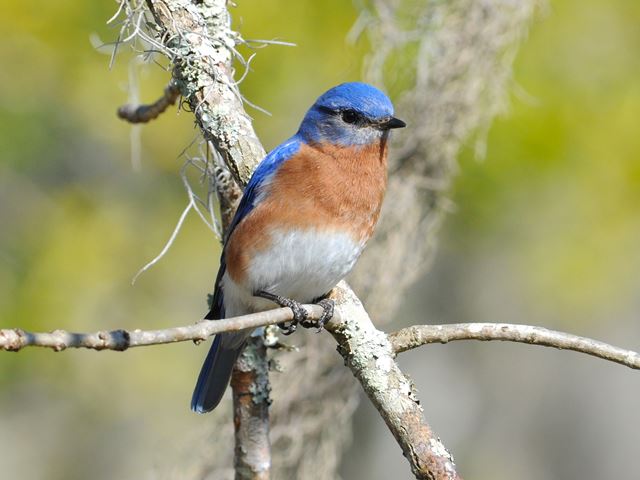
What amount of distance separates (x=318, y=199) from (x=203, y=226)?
4.47 metres

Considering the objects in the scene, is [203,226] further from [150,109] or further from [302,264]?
[302,264]

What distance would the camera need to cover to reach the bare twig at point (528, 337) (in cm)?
299

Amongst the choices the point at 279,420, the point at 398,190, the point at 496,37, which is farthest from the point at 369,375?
the point at 496,37

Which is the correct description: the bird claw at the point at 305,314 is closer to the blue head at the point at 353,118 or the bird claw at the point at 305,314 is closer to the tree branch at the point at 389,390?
the tree branch at the point at 389,390

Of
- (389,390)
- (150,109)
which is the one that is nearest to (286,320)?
(389,390)

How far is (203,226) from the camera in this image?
8.19 m

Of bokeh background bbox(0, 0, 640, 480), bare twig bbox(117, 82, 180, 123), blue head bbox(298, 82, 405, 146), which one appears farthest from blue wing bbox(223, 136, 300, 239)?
bokeh background bbox(0, 0, 640, 480)

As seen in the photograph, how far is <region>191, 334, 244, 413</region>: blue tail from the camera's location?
402cm

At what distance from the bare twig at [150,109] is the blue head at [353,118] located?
0.58m

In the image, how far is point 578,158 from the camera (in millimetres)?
7367

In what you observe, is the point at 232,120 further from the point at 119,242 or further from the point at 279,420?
the point at 119,242

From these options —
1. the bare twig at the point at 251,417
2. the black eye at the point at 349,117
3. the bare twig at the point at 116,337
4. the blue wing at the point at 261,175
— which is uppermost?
the black eye at the point at 349,117

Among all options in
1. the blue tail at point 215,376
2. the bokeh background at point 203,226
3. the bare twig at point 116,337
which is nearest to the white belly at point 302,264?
the blue tail at point 215,376

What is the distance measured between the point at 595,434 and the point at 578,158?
3.76m
